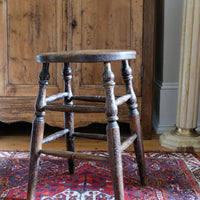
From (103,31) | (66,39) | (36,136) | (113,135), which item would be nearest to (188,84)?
(103,31)

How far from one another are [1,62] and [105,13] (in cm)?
76

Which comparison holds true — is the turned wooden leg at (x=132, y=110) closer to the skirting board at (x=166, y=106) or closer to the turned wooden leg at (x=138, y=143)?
the turned wooden leg at (x=138, y=143)

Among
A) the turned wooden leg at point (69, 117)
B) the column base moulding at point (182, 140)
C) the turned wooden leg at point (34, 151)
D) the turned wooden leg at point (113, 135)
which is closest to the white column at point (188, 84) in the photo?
the column base moulding at point (182, 140)

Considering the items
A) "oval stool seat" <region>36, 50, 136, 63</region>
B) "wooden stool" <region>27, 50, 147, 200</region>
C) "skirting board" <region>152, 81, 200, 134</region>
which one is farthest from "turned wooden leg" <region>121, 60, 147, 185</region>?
"skirting board" <region>152, 81, 200, 134</region>

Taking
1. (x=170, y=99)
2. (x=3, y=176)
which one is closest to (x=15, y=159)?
(x=3, y=176)

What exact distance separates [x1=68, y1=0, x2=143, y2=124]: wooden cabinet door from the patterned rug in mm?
530

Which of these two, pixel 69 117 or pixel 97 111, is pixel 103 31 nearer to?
pixel 69 117

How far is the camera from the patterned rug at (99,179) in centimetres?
129

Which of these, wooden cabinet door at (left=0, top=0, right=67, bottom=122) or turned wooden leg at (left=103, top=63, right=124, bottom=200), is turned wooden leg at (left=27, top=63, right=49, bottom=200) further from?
wooden cabinet door at (left=0, top=0, right=67, bottom=122)

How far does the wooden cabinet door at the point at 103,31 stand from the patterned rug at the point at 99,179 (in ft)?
1.74

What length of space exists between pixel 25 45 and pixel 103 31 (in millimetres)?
523

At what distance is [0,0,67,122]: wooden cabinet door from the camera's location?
1936 mm

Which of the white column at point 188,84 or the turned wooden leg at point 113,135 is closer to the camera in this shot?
the turned wooden leg at point 113,135

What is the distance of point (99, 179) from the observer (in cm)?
144
